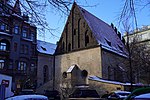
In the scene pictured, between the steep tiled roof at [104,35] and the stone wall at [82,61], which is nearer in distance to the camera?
the stone wall at [82,61]

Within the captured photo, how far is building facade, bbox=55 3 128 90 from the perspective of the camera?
43719 mm

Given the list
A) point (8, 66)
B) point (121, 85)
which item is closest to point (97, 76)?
point (121, 85)

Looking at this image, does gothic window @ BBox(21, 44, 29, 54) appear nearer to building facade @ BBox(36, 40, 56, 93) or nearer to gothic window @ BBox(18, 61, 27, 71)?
gothic window @ BBox(18, 61, 27, 71)

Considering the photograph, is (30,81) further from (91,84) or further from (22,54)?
(91,84)

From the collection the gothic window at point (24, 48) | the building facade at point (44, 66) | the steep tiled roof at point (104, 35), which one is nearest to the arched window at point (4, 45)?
the gothic window at point (24, 48)

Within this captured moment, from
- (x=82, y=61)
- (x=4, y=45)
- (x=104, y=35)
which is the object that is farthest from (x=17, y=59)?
(x=104, y=35)

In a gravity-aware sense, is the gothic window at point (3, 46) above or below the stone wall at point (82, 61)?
above

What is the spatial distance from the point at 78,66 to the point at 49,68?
1641 centimetres

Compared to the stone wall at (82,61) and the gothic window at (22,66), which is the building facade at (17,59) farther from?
the stone wall at (82,61)

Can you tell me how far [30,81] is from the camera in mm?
50188

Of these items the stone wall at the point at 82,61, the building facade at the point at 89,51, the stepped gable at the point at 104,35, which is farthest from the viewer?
the stepped gable at the point at 104,35

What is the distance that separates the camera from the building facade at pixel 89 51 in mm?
43719

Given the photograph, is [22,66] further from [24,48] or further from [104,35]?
[104,35]

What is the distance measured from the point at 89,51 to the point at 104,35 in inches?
308
